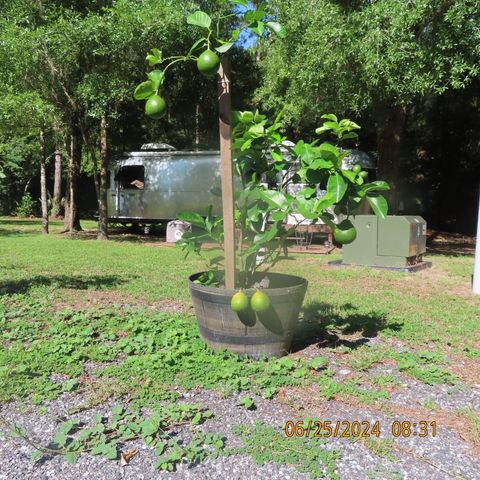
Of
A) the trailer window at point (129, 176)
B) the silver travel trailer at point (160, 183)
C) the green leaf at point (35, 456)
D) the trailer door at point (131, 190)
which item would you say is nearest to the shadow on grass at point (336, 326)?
the green leaf at point (35, 456)

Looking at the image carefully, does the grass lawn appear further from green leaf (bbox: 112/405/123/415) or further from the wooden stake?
the wooden stake

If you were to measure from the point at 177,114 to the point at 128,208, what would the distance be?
5.07 meters

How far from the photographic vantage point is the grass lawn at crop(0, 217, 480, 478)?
290 cm

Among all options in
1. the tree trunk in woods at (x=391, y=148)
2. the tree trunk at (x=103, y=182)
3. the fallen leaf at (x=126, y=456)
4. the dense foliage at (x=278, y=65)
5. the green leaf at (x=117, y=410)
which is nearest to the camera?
the fallen leaf at (x=126, y=456)

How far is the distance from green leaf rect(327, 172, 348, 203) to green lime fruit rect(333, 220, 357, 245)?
30cm

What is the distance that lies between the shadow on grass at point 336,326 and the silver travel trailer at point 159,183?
9.45m

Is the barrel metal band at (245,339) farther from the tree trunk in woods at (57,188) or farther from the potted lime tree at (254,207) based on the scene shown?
the tree trunk in woods at (57,188)

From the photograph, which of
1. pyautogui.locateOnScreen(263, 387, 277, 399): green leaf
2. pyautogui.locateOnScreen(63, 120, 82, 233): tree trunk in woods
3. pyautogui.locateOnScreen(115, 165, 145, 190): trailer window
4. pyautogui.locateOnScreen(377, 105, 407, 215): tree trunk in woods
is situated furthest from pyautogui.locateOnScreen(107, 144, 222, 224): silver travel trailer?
pyautogui.locateOnScreen(263, 387, 277, 399): green leaf

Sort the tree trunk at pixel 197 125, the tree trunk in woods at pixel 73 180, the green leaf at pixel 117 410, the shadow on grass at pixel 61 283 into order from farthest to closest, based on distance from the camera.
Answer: the tree trunk at pixel 197 125 → the tree trunk in woods at pixel 73 180 → the shadow on grass at pixel 61 283 → the green leaf at pixel 117 410

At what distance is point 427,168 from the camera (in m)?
20.6

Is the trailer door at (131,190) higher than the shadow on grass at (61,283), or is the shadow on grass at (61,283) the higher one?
the trailer door at (131,190)

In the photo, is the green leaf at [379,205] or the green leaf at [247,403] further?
the green leaf at [379,205]

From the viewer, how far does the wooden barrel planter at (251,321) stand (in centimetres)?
377

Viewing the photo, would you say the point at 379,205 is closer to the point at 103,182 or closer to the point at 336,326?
the point at 336,326
